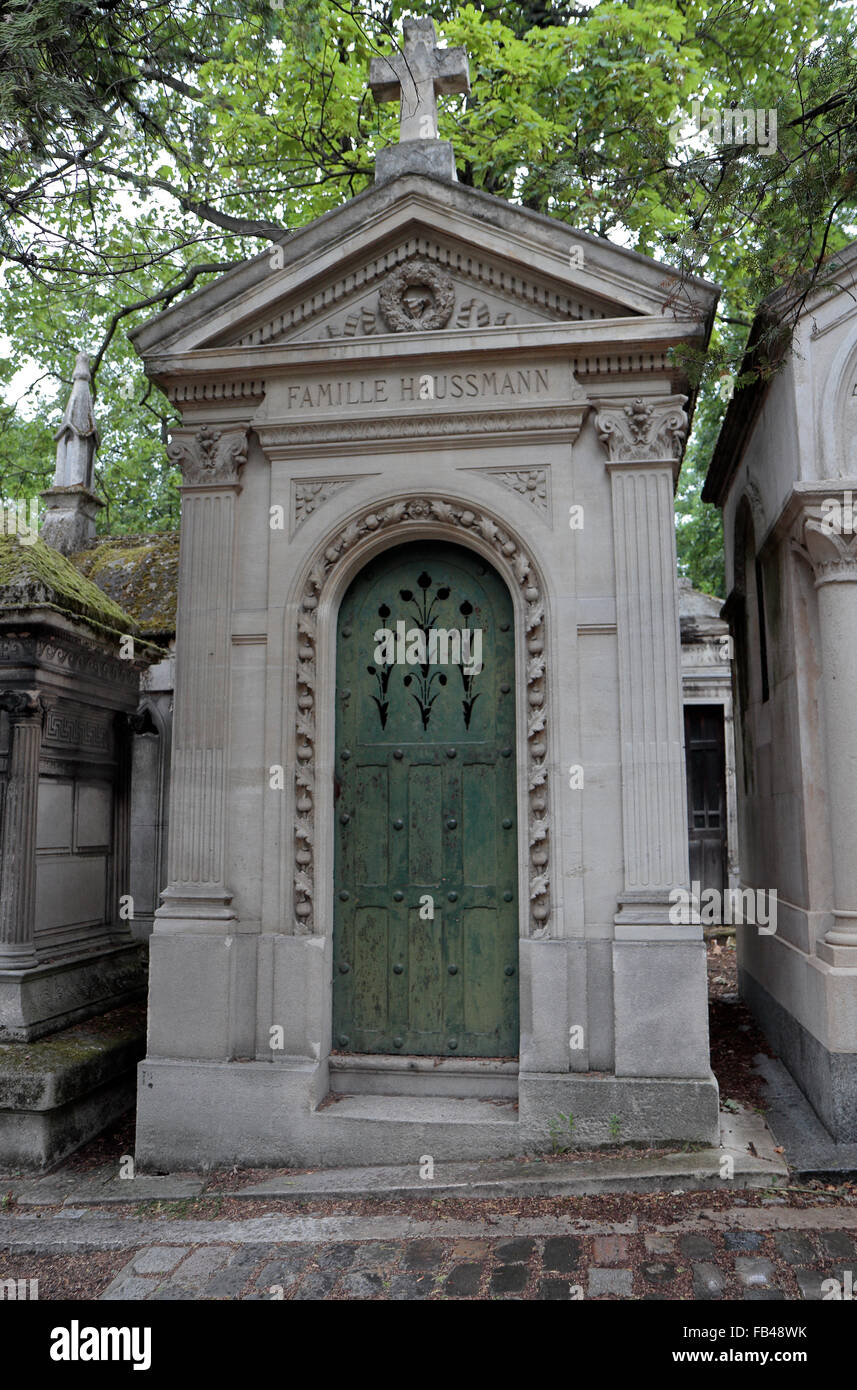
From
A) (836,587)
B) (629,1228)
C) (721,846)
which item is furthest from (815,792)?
(721,846)

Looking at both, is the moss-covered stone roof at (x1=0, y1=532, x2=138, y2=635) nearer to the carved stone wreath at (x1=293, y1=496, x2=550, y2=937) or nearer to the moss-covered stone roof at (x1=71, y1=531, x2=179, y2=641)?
the moss-covered stone roof at (x1=71, y1=531, x2=179, y2=641)

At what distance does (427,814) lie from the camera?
20.3 ft

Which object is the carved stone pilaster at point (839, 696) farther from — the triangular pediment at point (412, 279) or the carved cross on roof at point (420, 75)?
the carved cross on roof at point (420, 75)

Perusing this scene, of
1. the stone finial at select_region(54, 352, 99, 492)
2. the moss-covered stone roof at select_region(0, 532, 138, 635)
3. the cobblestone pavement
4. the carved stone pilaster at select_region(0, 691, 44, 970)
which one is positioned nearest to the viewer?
the cobblestone pavement

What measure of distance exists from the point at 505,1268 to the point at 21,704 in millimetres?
4512

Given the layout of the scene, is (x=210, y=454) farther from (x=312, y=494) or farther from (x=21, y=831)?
(x=21, y=831)

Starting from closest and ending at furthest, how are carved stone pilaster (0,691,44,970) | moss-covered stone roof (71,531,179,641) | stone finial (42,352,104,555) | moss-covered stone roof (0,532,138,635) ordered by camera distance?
1. carved stone pilaster (0,691,44,970)
2. moss-covered stone roof (0,532,138,635)
3. moss-covered stone roof (71,531,179,641)
4. stone finial (42,352,104,555)

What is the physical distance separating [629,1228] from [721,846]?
36.6 feet

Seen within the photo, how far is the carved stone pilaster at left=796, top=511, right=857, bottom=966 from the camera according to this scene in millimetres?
5695

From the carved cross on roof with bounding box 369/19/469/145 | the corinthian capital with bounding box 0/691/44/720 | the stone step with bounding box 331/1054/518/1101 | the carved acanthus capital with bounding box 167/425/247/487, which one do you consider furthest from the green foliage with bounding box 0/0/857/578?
the stone step with bounding box 331/1054/518/1101

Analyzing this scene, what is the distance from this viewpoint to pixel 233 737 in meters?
6.28

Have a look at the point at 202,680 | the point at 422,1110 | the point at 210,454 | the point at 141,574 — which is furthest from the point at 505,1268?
the point at 141,574

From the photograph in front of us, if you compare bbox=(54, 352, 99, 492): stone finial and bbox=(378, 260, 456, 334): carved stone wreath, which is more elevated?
bbox=(54, 352, 99, 492): stone finial

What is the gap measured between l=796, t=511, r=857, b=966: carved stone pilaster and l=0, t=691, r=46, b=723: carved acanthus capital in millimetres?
5042
